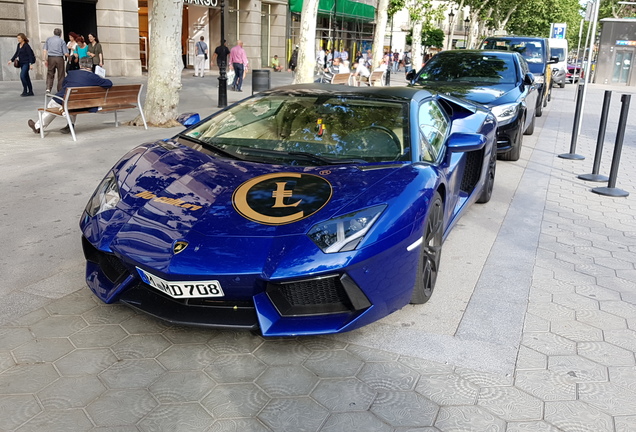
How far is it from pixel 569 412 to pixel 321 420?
1.18m

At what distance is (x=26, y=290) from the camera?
13.3ft

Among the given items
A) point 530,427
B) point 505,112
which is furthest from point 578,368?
point 505,112

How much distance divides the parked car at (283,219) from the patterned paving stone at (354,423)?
471mm

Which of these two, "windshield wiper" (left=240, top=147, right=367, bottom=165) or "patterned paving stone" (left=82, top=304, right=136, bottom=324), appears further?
"windshield wiper" (left=240, top=147, right=367, bottom=165)

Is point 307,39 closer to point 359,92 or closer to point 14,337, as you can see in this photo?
point 359,92

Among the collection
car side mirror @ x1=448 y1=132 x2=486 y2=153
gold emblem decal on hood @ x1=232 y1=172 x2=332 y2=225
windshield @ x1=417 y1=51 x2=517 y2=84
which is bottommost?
gold emblem decal on hood @ x1=232 y1=172 x2=332 y2=225

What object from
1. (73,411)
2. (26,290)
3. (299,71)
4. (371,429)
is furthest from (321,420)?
(299,71)

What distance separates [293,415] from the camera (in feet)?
9.00

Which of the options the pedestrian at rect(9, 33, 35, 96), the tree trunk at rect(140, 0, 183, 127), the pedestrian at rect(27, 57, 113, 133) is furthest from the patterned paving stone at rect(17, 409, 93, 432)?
the pedestrian at rect(9, 33, 35, 96)

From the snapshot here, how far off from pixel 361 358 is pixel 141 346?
3.99 feet

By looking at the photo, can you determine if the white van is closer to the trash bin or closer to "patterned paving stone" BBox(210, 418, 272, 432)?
the trash bin

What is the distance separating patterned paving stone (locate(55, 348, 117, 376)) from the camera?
120 inches

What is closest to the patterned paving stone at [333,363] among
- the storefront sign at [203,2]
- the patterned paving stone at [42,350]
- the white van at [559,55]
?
the patterned paving stone at [42,350]

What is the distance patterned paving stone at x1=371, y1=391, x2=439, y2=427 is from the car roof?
7.83 ft
